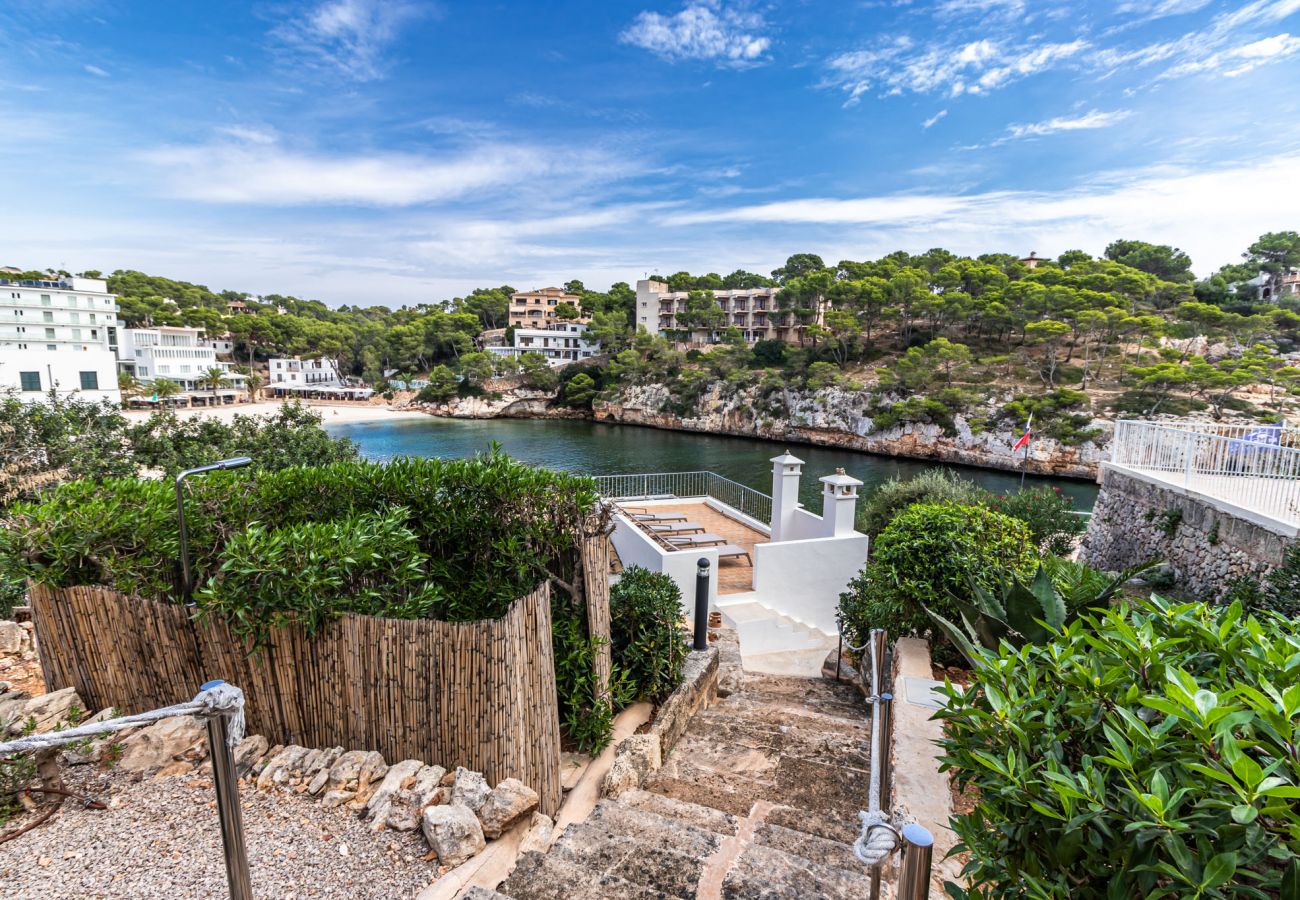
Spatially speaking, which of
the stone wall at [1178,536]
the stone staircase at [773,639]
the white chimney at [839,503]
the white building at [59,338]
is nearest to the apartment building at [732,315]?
the white building at [59,338]

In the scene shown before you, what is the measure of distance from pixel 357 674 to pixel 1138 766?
11.6 feet

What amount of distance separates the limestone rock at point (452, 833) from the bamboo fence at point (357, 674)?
0.46m

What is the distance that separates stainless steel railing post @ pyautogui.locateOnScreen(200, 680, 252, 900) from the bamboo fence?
4.57ft

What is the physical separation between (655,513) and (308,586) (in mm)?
9134

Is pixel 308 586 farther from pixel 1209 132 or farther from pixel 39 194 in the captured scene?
pixel 1209 132

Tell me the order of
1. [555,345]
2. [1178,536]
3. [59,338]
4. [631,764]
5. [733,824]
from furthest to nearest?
[555,345] → [59,338] → [1178,536] → [631,764] → [733,824]

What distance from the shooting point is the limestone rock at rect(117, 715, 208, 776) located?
3273mm

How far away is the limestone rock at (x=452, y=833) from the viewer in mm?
2826

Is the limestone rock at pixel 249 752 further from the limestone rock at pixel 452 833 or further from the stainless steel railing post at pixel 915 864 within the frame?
the stainless steel railing post at pixel 915 864

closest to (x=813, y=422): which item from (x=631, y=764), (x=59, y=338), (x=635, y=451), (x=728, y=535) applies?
(x=635, y=451)

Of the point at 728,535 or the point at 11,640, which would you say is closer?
the point at 11,640

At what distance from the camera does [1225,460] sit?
7.49 meters

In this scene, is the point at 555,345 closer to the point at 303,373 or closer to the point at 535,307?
the point at 535,307

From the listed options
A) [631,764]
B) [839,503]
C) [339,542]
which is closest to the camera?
[339,542]
